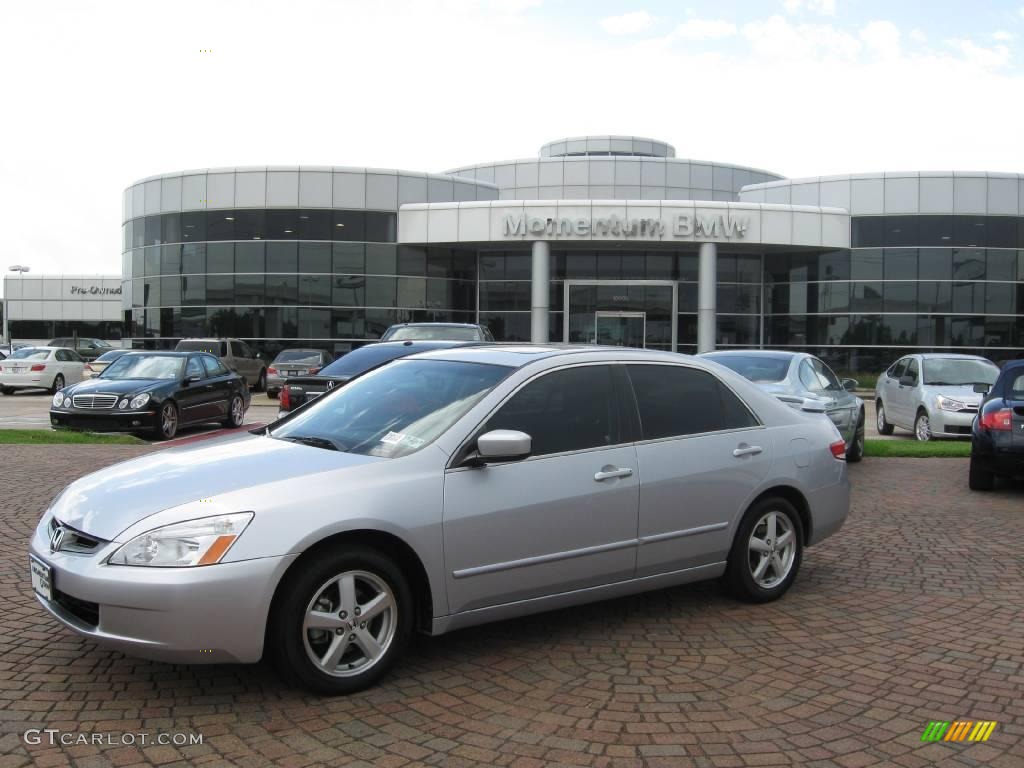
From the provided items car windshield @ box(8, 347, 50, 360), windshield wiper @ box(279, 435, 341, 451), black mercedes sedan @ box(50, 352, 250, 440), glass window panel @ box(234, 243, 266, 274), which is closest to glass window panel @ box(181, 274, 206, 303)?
glass window panel @ box(234, 243, 266, 274)

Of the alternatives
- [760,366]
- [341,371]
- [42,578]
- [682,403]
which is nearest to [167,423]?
[341,371]

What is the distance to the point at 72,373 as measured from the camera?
2848 centimetres

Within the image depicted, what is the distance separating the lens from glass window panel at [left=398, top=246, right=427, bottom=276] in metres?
35.6

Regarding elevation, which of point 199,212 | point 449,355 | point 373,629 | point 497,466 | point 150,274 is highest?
point 199,212

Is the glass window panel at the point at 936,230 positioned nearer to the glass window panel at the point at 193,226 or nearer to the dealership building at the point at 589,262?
the dealership building at the point at 589,262

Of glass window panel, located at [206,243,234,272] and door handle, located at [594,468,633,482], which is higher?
glass window panel, located at [206,243,234,272]

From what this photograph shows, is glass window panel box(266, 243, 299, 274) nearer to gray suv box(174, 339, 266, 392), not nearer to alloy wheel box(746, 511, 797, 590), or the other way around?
gray suv box(174, 339, 266, 392)

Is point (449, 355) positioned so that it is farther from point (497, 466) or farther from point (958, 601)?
point (958, 601)

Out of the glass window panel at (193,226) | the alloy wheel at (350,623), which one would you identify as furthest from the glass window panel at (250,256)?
the alloy wheel at (350,623)

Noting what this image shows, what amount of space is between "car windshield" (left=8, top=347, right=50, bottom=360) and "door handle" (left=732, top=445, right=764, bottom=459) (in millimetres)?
26699

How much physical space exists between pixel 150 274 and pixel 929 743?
37982mm

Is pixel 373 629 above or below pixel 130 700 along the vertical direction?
above

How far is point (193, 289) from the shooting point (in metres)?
36.3

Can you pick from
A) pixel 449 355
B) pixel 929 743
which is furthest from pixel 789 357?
pixel 929 743
